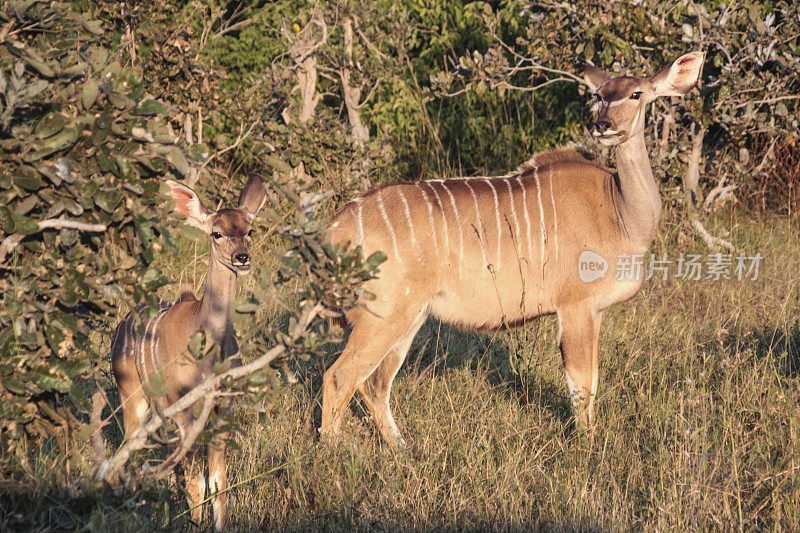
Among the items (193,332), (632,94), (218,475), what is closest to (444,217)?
(632,94)

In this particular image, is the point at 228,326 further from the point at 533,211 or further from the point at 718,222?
the point at 718,222

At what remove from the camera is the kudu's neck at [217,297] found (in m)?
3.23

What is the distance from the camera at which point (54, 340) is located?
2.67 m

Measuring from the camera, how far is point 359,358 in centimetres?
394

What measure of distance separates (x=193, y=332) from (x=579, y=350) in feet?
5.99

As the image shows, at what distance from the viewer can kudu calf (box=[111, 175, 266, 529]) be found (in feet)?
10.4

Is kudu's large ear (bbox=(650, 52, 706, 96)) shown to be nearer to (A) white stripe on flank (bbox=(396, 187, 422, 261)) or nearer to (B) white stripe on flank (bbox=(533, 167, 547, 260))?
(B) white stripe on flank (bbox=(533, 167, 547, 260))

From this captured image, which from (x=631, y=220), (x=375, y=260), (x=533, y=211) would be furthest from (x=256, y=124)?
(x=375, y=260)

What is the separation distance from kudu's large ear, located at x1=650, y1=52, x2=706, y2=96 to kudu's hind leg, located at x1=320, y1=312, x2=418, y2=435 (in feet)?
5.79

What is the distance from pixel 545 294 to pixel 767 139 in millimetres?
3826

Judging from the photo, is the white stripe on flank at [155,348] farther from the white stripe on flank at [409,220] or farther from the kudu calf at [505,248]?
the white stripe on flank at [409,220]

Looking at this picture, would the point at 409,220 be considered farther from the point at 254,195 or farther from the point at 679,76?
the point at 679,76

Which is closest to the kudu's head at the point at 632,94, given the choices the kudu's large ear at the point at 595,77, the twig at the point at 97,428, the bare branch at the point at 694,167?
the kudu's large ear at the point at 595,77

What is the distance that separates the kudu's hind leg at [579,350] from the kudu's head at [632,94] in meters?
0.84
